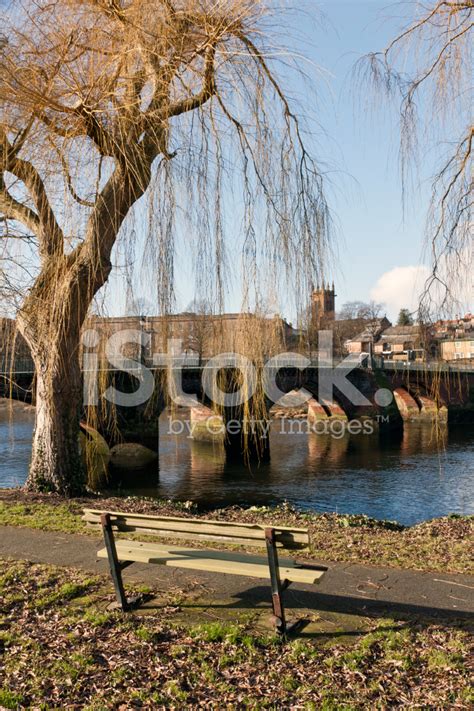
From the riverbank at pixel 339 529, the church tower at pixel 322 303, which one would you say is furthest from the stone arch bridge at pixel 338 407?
the church tower at pixel 322 303

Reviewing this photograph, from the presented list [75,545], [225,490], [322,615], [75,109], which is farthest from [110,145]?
[225,490]

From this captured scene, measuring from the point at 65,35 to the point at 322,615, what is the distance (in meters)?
5.51

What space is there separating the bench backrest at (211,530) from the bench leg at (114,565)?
0.05m

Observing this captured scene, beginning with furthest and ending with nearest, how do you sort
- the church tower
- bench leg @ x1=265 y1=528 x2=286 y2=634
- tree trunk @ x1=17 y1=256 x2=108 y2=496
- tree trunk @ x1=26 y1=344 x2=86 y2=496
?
tree trunk @ x1=26 y1=344 x2=86 y2=496
tree trunk @ x1=17 y1=256 x2=108 y2=496
the church tower
bench leg @ x1=265 y1=528 x2=286 y2=634

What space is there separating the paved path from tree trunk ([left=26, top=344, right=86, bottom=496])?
3.37 m

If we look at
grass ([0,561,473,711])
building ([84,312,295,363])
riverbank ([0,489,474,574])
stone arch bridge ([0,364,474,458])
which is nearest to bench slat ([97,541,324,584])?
grass ([0,561,473,711])

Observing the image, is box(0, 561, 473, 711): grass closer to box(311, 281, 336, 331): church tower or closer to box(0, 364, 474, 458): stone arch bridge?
box(311, 281, 336, 331): church tower

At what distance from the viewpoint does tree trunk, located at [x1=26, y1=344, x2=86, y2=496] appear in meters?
9.02

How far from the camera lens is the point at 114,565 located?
4559 millimetres

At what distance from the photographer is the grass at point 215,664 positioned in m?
3.35

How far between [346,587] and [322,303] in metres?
2.24

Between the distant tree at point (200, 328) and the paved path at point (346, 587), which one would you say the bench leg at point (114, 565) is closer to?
the paved path at point (346, 587)

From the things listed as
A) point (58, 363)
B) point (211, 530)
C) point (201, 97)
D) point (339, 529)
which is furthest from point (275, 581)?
point (58, 363)

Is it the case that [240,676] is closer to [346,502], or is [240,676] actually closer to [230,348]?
[230,348]
